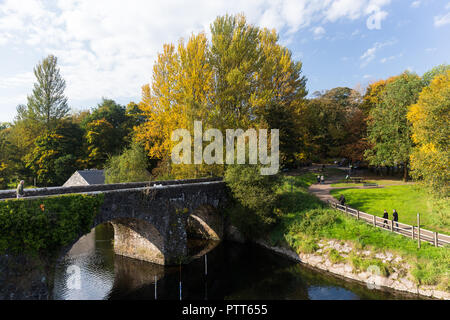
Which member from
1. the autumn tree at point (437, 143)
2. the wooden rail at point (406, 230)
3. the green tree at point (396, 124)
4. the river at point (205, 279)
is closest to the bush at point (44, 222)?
the river at point (205, 279)

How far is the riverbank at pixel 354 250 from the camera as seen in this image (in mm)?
16031

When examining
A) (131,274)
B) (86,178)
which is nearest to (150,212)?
(131,274)

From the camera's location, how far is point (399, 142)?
35.7 meters

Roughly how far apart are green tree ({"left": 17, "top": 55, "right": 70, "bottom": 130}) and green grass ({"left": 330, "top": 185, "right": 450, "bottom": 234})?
49503mm

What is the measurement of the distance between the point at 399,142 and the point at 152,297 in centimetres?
3538

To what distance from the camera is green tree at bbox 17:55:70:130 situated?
160 ft

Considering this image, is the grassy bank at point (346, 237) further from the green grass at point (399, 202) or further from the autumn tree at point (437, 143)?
the green grass at point (399, 202)

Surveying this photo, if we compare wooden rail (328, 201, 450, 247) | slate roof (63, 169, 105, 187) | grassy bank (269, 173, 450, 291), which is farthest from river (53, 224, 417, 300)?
slate roof (63, 169, 105, 187)

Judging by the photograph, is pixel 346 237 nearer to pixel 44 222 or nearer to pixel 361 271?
pixel 361 271

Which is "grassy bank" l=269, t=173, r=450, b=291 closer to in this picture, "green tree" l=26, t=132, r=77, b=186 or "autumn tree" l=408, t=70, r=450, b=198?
"autumn tree" l=408, t=70, r=450, b=198

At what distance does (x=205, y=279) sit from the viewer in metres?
18.6

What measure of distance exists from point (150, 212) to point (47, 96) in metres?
43.8
